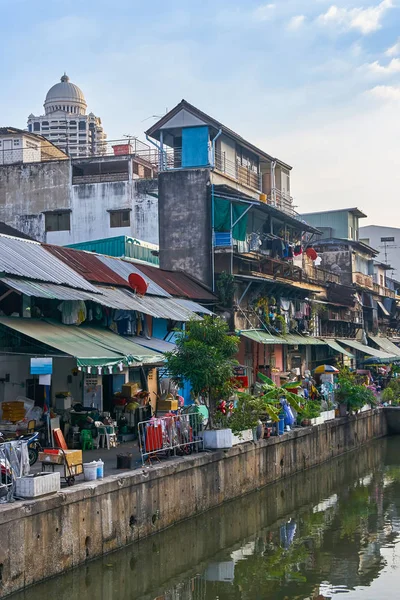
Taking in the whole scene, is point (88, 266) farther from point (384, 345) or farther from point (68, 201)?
point (384, 345)

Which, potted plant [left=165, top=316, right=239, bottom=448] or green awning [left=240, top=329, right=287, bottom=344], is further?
green awning [left=240, top=329, right=287, bottom=344]

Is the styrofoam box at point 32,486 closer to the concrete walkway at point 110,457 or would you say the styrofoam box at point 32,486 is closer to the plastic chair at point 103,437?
the concrete walkway at point 110,457

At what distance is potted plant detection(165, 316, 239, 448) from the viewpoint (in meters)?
21.1

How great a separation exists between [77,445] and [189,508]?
11.3 feet

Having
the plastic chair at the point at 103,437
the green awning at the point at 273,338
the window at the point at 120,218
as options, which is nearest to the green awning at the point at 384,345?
the green awning at the point at 273,338

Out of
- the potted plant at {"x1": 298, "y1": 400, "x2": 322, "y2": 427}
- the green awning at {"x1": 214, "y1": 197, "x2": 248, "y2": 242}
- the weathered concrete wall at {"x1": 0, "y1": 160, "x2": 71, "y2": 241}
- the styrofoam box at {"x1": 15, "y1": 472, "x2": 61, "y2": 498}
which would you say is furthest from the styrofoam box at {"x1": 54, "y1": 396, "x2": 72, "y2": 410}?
the weathered concrete wall at {"x1": 0, "y1": 160, "x2": 71, "y2": 241}

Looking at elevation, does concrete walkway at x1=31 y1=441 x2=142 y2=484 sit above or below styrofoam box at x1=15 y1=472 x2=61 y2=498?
below

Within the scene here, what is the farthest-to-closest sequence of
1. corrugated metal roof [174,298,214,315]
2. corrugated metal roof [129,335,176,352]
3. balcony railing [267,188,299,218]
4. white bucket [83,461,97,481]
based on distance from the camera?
1. balcony railing [267,188,299,218]
2. corrugated metal roof [174,298,214,315]
3. corrugated metal roof [129,335,176,352]
4. white bucket [83,461,97,481]

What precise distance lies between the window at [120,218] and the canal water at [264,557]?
17.8 meters

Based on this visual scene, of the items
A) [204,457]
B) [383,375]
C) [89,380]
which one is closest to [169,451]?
[204,457]

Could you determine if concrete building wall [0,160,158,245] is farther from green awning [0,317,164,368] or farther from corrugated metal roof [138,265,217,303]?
green awning [0,317,164,368]

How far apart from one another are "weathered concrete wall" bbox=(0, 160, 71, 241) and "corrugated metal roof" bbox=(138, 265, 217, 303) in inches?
379

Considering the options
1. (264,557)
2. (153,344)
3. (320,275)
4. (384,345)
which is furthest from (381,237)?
(264,557)

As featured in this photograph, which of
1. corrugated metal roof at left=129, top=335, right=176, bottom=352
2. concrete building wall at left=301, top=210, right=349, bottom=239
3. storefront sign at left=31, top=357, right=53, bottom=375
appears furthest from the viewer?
concrete building wall at left=301, top=210, right=349, bottom=239
